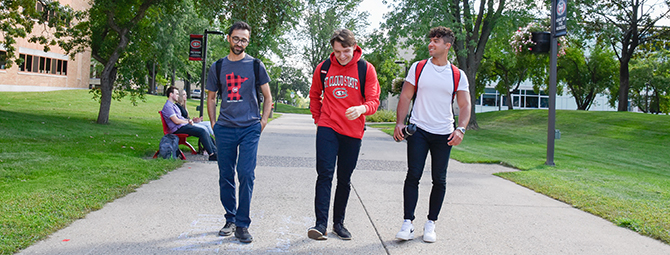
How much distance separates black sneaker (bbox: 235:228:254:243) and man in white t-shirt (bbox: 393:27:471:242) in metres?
1.19

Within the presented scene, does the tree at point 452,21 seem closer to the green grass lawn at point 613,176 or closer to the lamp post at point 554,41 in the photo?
the green grass lawn at point 613,176

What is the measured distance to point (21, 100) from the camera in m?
26.9

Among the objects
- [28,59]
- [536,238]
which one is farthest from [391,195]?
[28,59]

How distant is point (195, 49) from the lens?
1338cm

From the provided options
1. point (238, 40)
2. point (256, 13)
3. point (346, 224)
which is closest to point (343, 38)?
point (238, 40)

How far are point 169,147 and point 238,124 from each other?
16.5 ft

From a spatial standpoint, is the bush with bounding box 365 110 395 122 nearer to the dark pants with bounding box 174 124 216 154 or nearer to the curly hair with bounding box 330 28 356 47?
the dark pants with bounding box 174 124 216 154

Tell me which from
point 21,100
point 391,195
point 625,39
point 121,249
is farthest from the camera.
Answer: point 625,39

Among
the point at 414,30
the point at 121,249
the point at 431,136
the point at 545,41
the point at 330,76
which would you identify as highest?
the point at 414,30

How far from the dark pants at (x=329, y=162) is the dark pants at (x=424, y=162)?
46 centimetres

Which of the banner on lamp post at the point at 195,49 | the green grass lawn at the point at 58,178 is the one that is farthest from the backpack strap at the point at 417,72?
the banner on lamp post at the point at 195,49

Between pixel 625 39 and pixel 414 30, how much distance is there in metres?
16.5

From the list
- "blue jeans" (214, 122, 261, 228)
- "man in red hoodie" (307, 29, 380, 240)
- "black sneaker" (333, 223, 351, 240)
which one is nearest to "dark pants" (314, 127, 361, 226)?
"man in red hoodie" (307, 29, 380, 240)

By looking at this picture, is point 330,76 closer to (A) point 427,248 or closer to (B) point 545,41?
→ (A) point 427,248
